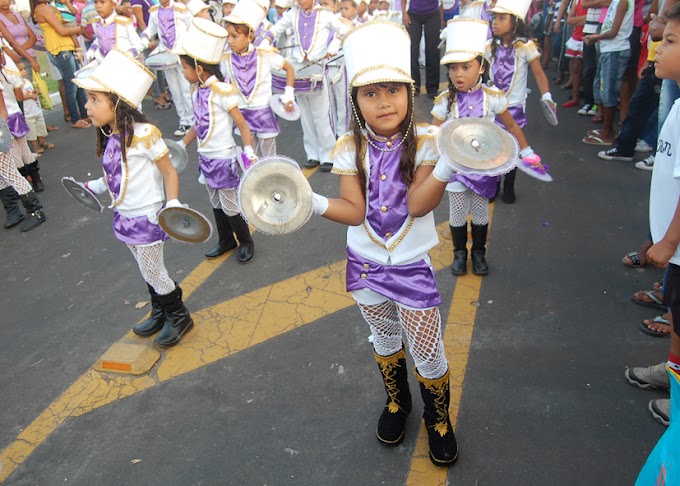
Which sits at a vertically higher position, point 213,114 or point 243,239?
point 213,114

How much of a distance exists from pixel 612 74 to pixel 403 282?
5.60 m

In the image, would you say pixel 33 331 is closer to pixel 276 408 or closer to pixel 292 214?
pixel 276 408

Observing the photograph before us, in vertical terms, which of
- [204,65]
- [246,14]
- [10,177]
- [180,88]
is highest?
[246,14]

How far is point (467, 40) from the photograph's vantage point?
3.57 metres

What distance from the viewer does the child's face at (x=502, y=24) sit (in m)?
4.54

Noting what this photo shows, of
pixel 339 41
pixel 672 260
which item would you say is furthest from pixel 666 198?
pixel 339 41

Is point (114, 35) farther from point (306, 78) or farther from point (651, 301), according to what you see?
point (651, 301)

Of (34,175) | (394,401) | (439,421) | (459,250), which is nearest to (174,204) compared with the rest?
(394,401)

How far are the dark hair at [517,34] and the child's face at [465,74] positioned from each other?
1300mm

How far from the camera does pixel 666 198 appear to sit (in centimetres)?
241

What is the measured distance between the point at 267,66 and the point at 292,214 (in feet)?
11.8

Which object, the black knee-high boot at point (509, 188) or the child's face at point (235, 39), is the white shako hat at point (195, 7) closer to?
the child's face at point (235, 39)

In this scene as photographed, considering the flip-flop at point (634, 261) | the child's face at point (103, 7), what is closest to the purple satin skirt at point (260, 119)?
the flip-flop at point (634, 261)

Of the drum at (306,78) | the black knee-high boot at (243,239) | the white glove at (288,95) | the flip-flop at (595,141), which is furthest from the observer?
the flip-flop at (595,141)
